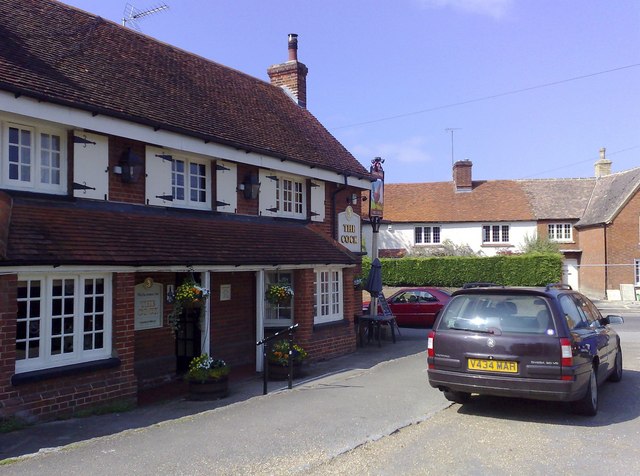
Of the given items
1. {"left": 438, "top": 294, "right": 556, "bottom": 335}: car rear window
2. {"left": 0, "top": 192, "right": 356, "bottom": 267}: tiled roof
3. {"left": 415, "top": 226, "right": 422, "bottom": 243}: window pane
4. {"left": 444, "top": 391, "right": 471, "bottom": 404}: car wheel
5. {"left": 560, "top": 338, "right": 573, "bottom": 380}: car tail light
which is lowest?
{"left": 444, "top": 391, "right": 471, "bottom": 404}: car wheel

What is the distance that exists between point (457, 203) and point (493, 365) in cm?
3261

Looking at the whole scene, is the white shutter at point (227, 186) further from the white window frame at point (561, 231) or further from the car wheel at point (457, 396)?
the white window frame at point (561, 231)

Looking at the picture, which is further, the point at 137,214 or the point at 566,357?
the point at 137,214

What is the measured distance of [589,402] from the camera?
6828 millimetres

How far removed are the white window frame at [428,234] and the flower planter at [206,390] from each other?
30.1m

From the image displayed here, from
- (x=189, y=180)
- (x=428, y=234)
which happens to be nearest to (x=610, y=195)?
(x=428, y=234)

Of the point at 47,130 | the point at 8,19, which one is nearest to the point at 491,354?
the point at 47,130

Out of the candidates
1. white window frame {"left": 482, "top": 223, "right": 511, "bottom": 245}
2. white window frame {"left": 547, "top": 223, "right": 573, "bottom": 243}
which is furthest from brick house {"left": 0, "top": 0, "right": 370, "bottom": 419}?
white window frame {"left": 547, "top": 223, "right": 573, "bottom": 243}

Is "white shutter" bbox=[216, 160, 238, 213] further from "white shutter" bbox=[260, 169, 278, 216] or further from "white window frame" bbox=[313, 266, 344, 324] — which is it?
"white window frame" bbox=[313, 266, 344, 324]

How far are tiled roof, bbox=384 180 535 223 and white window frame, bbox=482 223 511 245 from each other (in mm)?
622

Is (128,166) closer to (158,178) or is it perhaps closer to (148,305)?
(158,178)

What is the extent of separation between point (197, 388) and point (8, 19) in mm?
7060

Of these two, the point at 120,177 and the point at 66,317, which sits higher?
the point at 120,177

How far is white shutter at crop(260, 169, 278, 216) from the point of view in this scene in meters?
12.4
